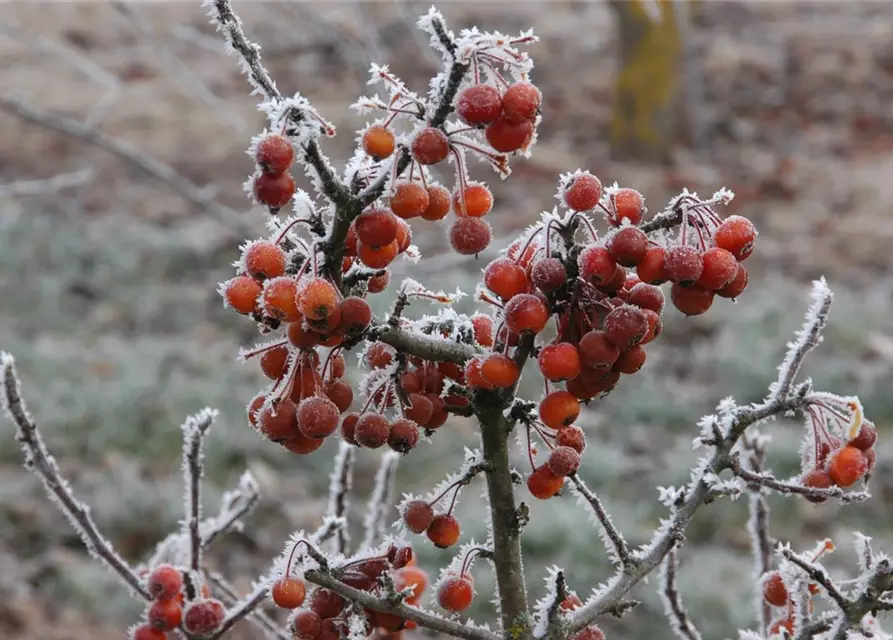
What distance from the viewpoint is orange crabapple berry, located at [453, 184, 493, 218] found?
88 centimetres

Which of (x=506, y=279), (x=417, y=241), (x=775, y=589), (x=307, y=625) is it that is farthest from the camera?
(x=417, y=241)

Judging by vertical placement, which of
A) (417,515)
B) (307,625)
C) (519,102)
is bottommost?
(307,625)

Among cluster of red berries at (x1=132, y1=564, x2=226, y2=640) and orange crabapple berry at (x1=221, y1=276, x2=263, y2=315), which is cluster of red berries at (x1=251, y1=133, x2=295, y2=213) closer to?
orange crabapple berry at (x1=221, y1=276, x2=263, y2=315)

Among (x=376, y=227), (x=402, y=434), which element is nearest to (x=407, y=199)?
(x=376, y=227)

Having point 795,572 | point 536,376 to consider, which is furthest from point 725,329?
point 795,572

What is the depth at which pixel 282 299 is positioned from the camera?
80 centimetres

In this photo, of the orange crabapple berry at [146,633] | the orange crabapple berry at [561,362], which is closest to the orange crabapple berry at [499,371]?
the orange crabapple berry at [561,362]

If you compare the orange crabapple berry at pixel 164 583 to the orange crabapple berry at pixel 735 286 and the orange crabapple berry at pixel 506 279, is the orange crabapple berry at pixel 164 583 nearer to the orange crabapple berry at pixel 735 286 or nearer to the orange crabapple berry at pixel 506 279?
the orange crabapple berry at pixel 506 279

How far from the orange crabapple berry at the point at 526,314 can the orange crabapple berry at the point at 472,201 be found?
0.10 meters

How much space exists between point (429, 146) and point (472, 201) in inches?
5.4

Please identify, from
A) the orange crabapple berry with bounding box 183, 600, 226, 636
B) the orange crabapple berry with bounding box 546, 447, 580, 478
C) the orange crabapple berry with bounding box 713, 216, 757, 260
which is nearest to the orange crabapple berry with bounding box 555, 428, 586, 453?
the orange crabapple berry with bounding box 546, 447, 580, 478

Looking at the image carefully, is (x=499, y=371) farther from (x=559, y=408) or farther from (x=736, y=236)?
(x=736, y=236)

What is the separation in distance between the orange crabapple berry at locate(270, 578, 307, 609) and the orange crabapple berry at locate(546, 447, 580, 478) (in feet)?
0.94

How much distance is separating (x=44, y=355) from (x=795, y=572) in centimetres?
587
